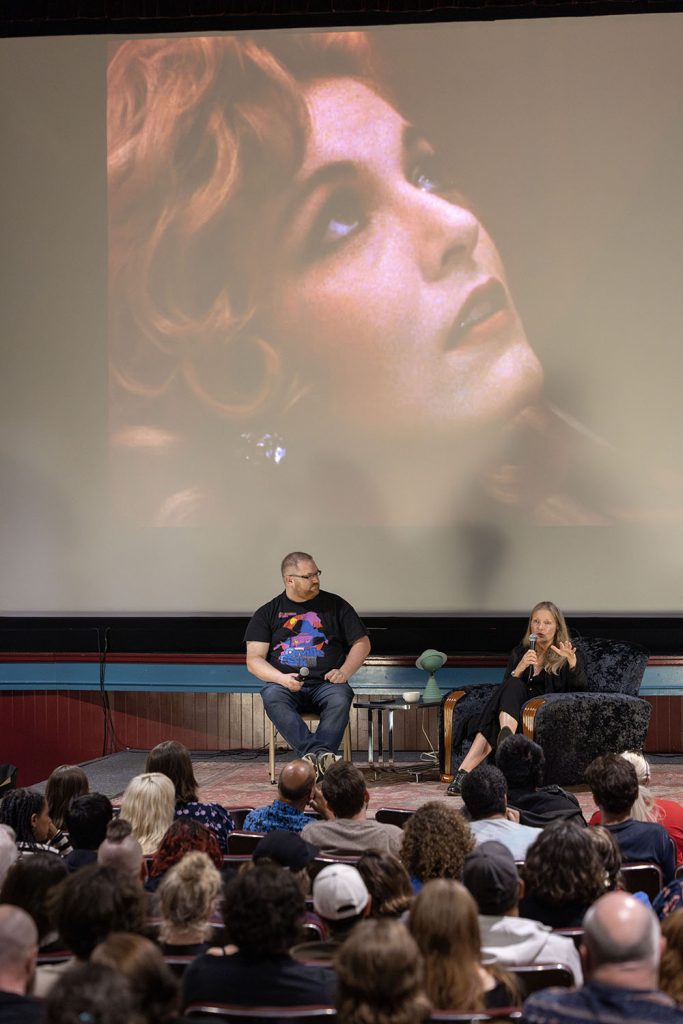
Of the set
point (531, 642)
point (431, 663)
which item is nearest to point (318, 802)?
point (531, 642)

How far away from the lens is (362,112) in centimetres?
682

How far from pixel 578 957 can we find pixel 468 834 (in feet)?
1.76

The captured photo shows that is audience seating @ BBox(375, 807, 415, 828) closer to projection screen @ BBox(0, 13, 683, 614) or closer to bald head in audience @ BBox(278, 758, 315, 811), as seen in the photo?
bald head in audience @ BBox(278, 758, 315, 811)

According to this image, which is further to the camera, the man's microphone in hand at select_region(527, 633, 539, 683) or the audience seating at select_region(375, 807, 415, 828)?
the man's microphone in hand at select_region(527, 633, 539, 683)

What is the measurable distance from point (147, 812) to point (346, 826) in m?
0.56

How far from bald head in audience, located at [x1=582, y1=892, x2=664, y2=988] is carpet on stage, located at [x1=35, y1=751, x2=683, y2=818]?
3250mm

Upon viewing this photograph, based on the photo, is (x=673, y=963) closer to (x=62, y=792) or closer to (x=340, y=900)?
(x=340, y=900)

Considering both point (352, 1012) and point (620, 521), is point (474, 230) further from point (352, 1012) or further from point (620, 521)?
point (352, 1012)

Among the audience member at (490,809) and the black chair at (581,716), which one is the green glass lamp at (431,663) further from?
the audience member at (490,809)

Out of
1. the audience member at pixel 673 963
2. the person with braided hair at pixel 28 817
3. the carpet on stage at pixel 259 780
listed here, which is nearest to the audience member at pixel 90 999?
the audience member at pixel 673 963

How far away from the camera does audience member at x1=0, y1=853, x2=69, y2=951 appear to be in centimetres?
247

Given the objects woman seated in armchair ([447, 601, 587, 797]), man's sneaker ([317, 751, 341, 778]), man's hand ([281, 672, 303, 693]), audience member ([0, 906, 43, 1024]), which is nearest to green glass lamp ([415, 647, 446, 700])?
woman seated in armchair ([447, 601, 587, 797])

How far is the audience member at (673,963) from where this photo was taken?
2.08 metres

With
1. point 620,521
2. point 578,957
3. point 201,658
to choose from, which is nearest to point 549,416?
point 620,521
